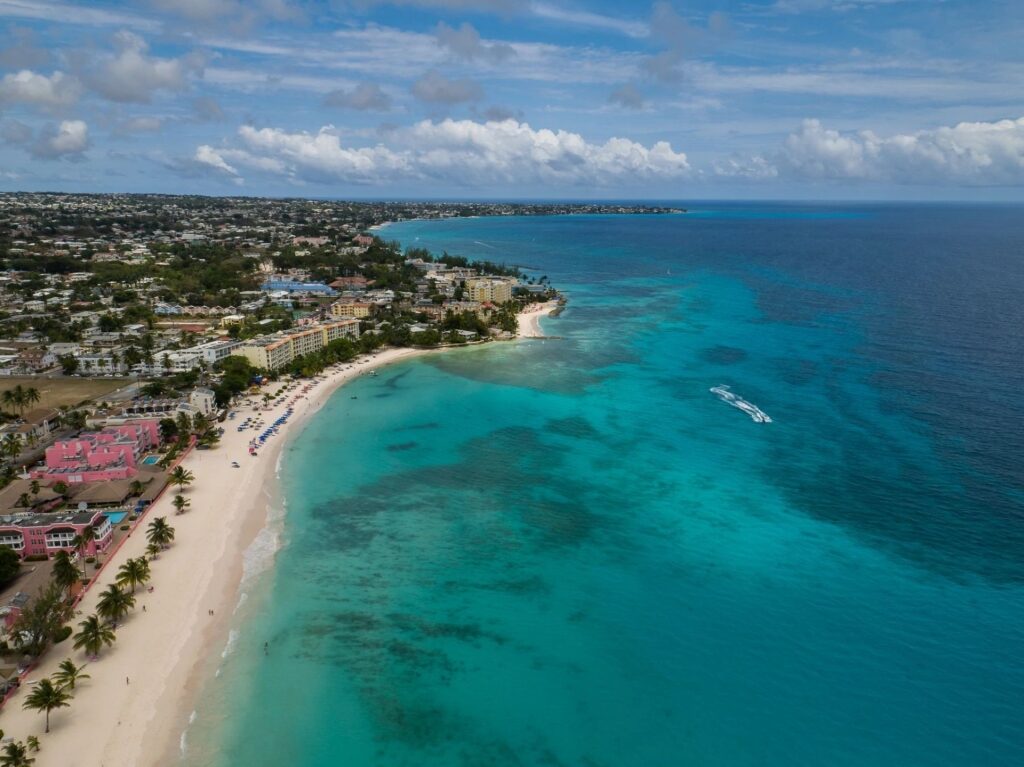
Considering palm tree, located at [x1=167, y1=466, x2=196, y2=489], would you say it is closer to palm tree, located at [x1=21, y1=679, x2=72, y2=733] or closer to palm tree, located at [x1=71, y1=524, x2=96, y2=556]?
palm tree, located at [x1=71, y1=524, x2=96, y2=556]

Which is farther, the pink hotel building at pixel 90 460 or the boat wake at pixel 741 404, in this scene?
the boat wake at pixel 741 404

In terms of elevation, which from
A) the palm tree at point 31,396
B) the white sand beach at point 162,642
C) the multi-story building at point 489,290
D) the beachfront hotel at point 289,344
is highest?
the multi-story building at point 489,290

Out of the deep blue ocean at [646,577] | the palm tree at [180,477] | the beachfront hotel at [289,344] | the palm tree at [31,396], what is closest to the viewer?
the deep blue ocean at [646,577]

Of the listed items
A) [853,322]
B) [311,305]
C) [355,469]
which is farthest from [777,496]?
[311,305]

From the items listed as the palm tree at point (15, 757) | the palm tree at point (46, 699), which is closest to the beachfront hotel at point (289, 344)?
the palm tree at point (46, 699)

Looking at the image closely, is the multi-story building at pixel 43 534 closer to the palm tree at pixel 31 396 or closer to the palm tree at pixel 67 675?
the palm tree at pixel 67 675

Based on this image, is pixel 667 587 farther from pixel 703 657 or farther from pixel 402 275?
pixel 402 275

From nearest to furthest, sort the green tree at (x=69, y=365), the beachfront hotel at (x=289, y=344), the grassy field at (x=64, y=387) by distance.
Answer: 1. the grassy field at (x=64, y=387)
2. the green tree at (x=69, y=365)
3. the beachfront hotel at (x=289, y=344)

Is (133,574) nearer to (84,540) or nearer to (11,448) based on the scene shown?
(84,540)
